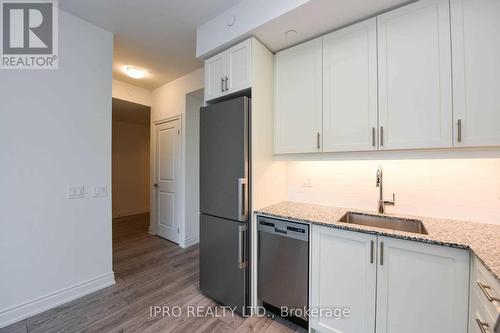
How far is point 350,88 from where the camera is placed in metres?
1.73

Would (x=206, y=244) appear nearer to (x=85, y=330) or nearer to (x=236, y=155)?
(x=236, y=155)

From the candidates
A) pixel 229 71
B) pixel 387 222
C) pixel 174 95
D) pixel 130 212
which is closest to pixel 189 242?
pixel 174 95

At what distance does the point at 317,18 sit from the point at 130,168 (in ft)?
19.6

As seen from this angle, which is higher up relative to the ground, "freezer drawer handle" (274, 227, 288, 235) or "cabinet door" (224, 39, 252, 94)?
"cabinet door" (224, 39, 252, 94)

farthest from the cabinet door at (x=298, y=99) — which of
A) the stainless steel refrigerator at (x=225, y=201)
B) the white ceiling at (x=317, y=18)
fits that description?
the stainless steel refrigerator at (x=225, y=201)

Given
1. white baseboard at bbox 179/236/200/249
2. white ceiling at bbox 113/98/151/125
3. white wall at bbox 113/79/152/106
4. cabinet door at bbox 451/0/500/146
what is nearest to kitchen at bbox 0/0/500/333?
cabinet door at bbox 451/0/500/146

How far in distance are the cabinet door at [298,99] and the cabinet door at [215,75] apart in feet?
1.79

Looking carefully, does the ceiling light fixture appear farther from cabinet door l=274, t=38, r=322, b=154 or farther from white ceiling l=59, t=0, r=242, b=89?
cabinet door l=274, t=38, r=322, b=154

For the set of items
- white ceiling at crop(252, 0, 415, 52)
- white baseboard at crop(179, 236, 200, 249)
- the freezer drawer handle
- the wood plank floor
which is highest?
white ceiling at crop(252, 0, 415, 52)

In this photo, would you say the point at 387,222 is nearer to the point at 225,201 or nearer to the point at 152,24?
the point at 225,201

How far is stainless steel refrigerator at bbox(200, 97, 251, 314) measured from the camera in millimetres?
1840

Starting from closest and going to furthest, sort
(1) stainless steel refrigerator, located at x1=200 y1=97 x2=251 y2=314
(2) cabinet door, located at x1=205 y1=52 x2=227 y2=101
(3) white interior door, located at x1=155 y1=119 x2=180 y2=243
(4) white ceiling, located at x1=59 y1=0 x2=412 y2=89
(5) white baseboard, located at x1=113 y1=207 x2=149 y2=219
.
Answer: (4) white ceiling, located at x1=59 y1=0 x2=412 y2=89, (1) stainless steel refrigerator, located at x1=200 y1=97 x2=251 y2=314, (2) cabinet door, located at x1=205 y1=52 x2=227 y2=101, (3) white interior door, located at x1=155 y1=119 x2=180 y2=243, (5) white baseboard, located at x1=113 y1=207 x2=149 y2=219

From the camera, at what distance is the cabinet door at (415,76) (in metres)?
1.40

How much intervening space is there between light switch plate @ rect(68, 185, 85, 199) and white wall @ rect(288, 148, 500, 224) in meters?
2.31
